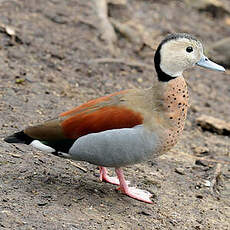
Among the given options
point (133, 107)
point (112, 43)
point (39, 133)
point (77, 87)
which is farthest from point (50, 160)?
point (112, 43)

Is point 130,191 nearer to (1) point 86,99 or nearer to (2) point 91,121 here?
(2) point 91,121

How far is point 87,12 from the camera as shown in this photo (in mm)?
9258

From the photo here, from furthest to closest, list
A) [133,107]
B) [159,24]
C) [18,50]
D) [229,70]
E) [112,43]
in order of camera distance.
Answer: [159,24] → [229,70] → [112,43] → [18,50] → [133,107]

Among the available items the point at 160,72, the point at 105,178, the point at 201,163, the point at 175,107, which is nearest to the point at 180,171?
the point at 201,163

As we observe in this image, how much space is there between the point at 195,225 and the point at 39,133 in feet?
5.04

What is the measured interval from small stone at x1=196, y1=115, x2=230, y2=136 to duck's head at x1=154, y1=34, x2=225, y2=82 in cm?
273

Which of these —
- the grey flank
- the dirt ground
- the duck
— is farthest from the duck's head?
the dirt ground

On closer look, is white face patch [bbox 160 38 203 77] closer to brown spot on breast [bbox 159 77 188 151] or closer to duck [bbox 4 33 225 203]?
duck [bbox 4 33 225 203]

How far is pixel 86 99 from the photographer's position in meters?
6.99

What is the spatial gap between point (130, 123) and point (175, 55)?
688 mm

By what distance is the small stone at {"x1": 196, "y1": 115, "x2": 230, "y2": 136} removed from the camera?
711 centimetres

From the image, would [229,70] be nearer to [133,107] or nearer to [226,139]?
[226,139]

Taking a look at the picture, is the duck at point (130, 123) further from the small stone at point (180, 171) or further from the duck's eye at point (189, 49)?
the small stone at point (180, 171)

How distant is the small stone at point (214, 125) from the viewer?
7109 millimetres
